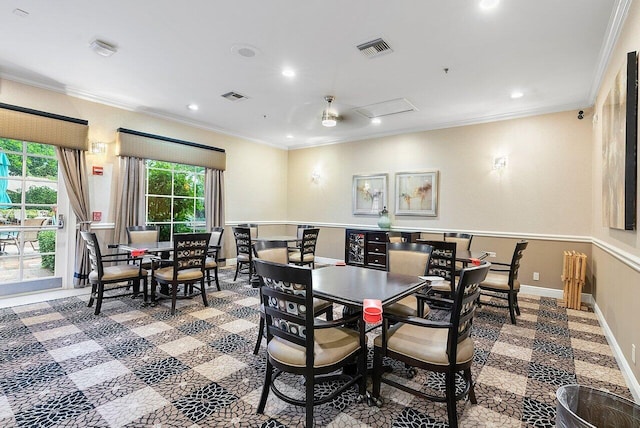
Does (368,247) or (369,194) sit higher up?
(369,194)

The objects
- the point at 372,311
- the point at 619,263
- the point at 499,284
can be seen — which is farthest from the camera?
the point at 499,284

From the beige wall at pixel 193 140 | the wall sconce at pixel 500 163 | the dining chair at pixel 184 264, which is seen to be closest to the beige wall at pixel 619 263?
the wall sconce at pixel 500 163

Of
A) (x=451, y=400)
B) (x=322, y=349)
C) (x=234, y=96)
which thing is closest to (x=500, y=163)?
(x=234, y=96)

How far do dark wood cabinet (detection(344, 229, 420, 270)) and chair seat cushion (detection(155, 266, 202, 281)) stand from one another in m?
3.46

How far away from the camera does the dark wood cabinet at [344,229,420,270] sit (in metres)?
6.32

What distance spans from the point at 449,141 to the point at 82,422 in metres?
6.27

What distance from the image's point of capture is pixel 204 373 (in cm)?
253

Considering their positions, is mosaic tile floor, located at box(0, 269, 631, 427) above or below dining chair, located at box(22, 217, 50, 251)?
below

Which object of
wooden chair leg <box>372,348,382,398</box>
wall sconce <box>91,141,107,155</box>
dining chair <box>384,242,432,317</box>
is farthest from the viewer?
wall sconce <box>91,141,107,155</box>

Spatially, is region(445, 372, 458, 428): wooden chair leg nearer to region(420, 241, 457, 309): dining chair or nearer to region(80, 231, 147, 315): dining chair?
region(420, 241, 457, 309): dining chair

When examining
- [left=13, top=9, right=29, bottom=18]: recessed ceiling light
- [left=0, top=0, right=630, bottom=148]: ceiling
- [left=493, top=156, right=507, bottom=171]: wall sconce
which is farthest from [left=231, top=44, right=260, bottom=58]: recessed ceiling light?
[left=493, top=156, right=507, bottom=171]: wall sconce

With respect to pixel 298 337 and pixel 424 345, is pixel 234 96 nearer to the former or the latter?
pixel 298 337

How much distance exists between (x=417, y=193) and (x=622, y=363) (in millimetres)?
4103

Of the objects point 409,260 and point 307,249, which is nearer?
point 409,260
